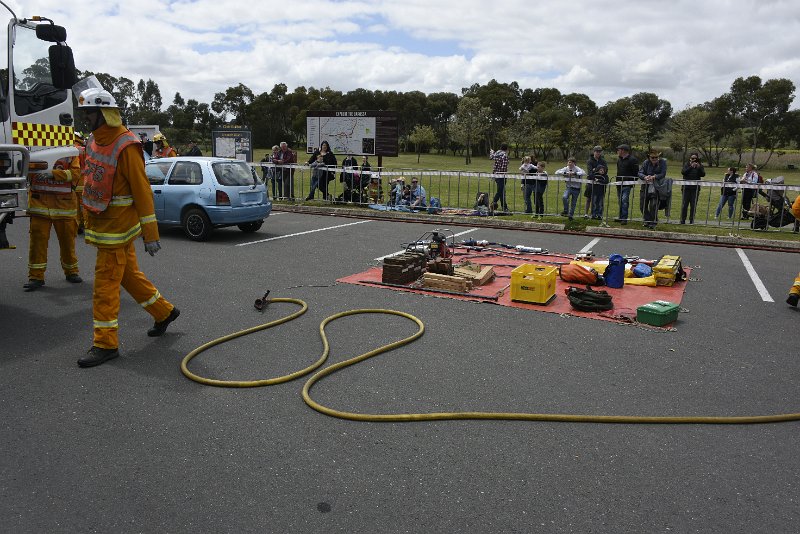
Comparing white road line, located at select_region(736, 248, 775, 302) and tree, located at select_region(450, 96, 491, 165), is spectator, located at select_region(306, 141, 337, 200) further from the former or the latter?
tree, located at select_region(450, 96, 491, 165)

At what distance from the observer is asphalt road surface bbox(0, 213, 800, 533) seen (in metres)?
3.22

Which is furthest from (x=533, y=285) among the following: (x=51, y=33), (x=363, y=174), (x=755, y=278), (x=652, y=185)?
(x=363, y=174)

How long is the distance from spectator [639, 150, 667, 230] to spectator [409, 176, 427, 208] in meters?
5.90

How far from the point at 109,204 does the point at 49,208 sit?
2.63 metres

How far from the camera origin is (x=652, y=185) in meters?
14.0

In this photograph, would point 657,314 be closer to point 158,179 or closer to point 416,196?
point 158,179

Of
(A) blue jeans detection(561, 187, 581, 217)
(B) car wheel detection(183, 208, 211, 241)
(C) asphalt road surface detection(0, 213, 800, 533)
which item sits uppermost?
(A) blue jeans detection(561, 187, 581, 217)

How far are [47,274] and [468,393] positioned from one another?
6.63 m

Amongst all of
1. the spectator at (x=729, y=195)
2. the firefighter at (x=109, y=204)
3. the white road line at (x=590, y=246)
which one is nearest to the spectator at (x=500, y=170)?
the white road line at (x=590, y=246)

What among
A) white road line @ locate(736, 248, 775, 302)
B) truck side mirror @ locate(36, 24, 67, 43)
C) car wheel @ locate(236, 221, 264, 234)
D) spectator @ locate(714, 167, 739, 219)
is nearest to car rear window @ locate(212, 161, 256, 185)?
car wheel @ locate(236, 221, 264, 234)

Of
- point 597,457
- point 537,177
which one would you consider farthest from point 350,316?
point 537,177

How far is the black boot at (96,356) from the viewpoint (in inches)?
201

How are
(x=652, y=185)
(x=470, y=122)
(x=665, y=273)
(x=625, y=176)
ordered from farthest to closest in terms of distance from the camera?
(x=470, y=122), (x=625, y=176), (x=652, y=185), (x=665, y=273)

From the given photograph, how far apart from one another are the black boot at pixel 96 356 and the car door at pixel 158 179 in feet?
23.1
